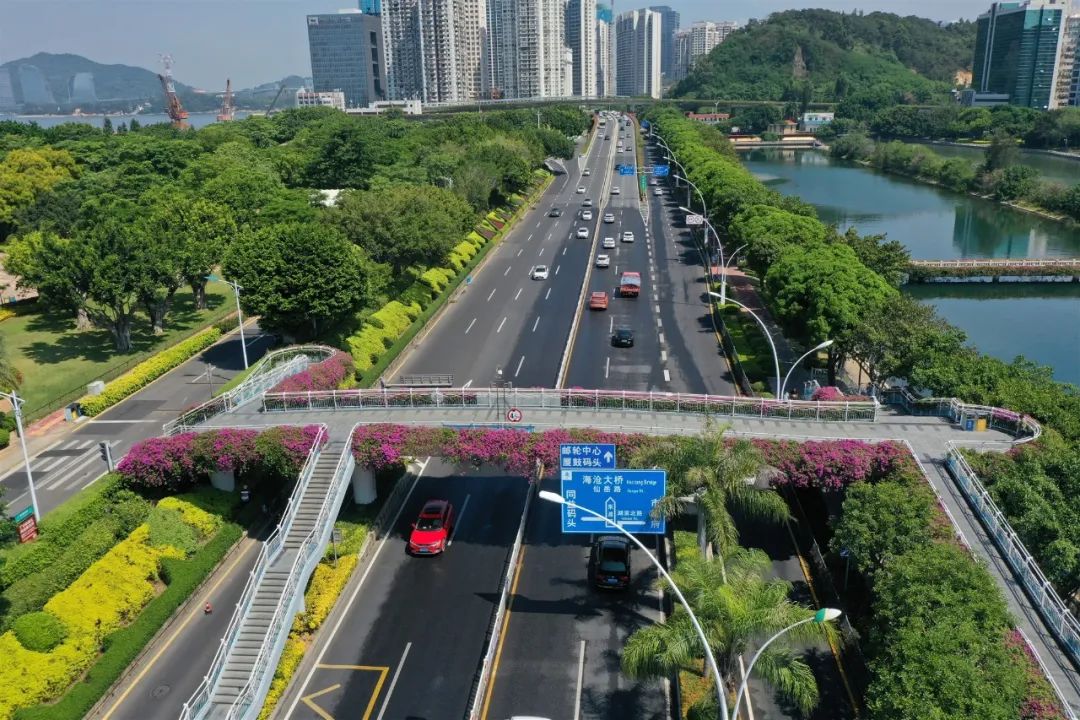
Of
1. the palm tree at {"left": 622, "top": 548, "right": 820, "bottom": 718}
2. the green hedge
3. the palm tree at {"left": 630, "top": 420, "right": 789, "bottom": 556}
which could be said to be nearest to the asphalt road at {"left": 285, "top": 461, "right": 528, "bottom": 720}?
the green hedge

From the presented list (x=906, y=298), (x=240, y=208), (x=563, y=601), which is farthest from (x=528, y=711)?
(x=240, y=208)

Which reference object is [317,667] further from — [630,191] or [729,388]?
[630,191]

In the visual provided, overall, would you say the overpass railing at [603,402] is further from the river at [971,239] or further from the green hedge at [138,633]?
the river at [971,239]

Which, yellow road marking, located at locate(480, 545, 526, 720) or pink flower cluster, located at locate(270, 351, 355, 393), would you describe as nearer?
yellow road marking, located at locate(480, 545, 526, 720)

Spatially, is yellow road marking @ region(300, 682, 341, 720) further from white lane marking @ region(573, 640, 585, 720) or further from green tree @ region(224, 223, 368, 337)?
green tree @ region(224, 223, 368, 337)

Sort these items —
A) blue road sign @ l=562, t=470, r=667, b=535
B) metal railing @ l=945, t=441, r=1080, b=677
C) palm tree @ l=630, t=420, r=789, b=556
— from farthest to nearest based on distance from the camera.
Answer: blue road sign @ l=562, t=470, r=667, b=535 < palm tree @ l=630, t=420, r=789, b=556 < metal railing @ l=945, t=441, r=1080, b=677

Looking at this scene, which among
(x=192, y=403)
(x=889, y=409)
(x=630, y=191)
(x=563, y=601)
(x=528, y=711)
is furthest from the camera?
(x=630, y=191)
